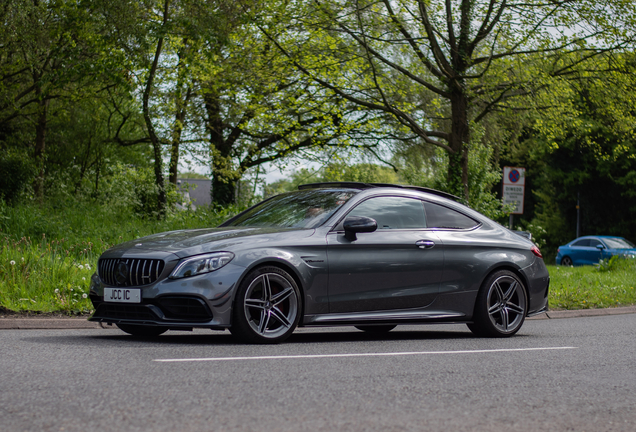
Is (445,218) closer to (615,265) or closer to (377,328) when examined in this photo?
(377,328)

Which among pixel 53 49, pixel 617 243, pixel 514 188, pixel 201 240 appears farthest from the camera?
pixel 617 243

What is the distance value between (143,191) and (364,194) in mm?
13879

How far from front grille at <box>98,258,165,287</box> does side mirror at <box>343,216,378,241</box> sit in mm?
1849

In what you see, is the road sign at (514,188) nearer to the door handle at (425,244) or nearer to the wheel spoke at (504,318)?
the wheel spoke at (504,318)

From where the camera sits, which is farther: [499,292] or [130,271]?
[499,292]

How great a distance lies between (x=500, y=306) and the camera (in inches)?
348

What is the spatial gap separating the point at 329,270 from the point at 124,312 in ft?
6.35

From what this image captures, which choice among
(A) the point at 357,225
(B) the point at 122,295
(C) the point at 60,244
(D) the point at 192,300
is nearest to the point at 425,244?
(A) the point at 357,225

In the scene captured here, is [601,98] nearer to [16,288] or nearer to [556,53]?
[556,53]

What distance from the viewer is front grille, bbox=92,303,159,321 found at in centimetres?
688

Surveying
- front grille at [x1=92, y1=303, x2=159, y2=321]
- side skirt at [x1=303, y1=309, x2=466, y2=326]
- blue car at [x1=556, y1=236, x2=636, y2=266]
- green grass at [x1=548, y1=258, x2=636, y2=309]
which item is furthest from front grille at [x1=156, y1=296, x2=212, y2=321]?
blue car at [x1=556, y1=236, x2=636, y2=266]

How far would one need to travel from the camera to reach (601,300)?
1413 centimetres

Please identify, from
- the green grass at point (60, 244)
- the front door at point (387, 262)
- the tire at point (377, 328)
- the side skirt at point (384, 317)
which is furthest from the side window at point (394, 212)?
the green grass at point (60, 244)

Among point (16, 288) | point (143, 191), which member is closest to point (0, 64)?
point (143, 191)
